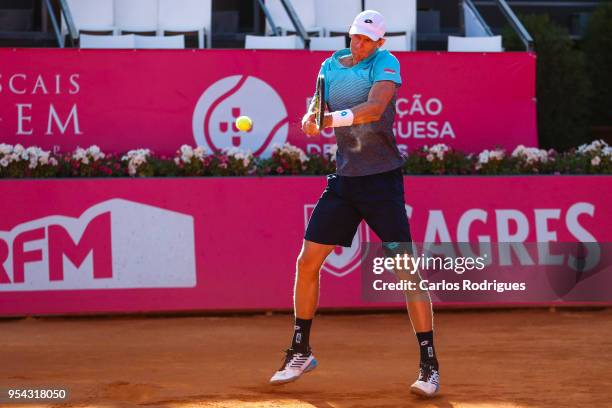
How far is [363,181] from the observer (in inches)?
231

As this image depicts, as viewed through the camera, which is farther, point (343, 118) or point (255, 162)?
point (255, 162)

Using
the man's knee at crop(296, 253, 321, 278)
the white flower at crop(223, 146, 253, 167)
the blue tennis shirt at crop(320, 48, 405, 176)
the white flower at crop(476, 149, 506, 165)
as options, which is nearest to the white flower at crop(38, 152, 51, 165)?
the white flower at crop(223, 146, 253, 167)

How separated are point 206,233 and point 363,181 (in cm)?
348

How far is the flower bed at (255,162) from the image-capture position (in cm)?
924

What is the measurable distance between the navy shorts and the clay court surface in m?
0.89

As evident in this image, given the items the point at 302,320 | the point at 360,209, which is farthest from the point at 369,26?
the point at 302,320

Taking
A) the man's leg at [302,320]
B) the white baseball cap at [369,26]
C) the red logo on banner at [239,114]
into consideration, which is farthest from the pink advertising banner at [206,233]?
the white baseball cap at [369,26]

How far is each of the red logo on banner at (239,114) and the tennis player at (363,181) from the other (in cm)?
430

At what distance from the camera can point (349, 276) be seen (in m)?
9.23

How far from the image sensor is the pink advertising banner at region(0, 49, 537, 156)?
10.1 meters

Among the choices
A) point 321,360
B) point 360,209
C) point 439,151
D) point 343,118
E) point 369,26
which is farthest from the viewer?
point 439,151

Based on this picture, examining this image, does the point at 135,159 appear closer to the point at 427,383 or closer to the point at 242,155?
the point at 242,155

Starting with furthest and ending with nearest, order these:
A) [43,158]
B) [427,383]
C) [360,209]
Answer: [43,158], [360,209], [427,383]

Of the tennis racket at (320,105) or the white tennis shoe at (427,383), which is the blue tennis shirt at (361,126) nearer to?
the tennis racket at (320,105)
